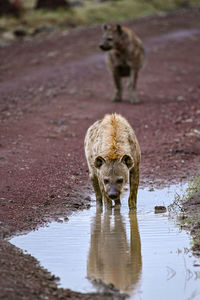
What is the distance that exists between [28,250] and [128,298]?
1219 millimetres

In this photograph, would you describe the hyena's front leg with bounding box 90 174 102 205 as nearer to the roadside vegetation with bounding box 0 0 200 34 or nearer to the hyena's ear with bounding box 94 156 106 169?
the hyena's ear with bounding box 94 156 106 169

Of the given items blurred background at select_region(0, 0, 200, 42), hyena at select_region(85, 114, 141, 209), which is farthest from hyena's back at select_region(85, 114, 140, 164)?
blurred background at select_region(0, 0, 200, 42)

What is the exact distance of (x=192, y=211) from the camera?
229 inches

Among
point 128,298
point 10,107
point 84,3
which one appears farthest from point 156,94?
point 84,3

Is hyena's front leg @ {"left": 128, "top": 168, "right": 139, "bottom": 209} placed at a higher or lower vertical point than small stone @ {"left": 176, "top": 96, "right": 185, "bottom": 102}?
higher

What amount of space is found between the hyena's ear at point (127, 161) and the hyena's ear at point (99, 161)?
18 cm

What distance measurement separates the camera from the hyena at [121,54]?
456 inches

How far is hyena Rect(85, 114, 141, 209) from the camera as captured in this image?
5.71 meters

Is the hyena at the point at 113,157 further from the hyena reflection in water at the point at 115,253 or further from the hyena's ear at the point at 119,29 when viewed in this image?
the hyena's ear at the point at 119,29

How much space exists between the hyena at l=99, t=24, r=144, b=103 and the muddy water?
19.0 feet

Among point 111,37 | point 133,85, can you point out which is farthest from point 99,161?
point 111,37

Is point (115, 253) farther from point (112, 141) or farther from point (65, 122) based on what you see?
point (65, 122)

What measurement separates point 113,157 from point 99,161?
0.14m

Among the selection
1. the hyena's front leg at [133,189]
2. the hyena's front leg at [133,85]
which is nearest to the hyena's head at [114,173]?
the hyena's front leg at [133,189]
